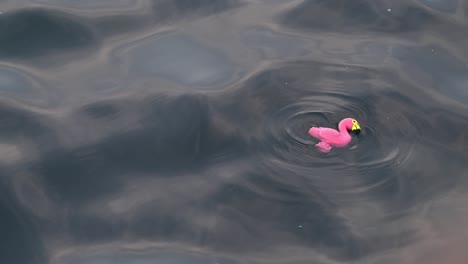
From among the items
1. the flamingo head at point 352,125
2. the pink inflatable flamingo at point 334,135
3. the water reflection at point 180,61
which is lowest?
the pink inflatable flamingo at point 334,135

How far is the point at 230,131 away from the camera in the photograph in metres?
3.84

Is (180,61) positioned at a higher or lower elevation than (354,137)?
higher

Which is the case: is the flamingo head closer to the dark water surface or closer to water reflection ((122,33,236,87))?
the dark water surface

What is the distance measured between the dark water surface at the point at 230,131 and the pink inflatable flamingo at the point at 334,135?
52 mm

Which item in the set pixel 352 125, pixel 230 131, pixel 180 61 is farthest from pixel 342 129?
pixel 180 61

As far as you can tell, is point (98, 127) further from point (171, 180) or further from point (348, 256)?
point (348, 256)

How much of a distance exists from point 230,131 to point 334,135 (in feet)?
1.84

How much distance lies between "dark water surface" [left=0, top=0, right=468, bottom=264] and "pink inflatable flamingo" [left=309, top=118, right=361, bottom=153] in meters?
0.05

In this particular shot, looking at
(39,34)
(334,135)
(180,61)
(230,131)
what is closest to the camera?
(334,135)

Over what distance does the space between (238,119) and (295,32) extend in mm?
919

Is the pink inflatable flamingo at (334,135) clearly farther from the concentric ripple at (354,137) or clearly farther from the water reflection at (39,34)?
the water reflection at (39,34)

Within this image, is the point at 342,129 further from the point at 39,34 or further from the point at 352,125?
the point at 39,34

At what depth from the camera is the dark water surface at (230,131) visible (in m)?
3.40

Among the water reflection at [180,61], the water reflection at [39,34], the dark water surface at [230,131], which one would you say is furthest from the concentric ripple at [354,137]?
the water reflection at [39,34]
